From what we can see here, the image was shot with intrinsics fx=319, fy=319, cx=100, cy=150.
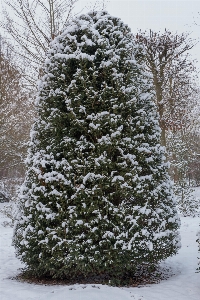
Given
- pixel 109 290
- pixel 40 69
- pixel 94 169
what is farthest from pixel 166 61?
pixel 109 290

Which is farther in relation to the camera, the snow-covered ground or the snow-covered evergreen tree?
the snow-covered evergreen tree

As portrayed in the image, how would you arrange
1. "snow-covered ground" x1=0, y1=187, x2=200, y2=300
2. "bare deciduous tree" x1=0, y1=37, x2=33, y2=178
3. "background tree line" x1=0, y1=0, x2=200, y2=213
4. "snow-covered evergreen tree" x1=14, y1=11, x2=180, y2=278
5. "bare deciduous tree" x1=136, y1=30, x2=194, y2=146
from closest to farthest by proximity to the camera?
"snow-covered ground" x1=0, y1=187, x2=200, y2=300 < "snow-covered evergreen tree" x1=14, y1=11, x2=180, y2=278 < "background tree line" x1=0, y1=0, x2=200, y2=213 < "bare deciduous tree" x1=136, y1=30, x2=194, y2=146 < "bare deciduous tree" x1=0, y1=37, x2=33, y2=178

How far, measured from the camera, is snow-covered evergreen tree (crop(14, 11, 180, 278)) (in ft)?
13.8

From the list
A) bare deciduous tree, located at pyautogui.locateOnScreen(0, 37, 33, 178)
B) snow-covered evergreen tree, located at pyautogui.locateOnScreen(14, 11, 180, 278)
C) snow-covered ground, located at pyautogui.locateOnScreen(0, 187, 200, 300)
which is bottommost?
snow-covered ground, located at pyautogui.locateOnScreen(0, 187, 200, 300)

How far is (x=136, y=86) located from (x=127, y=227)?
2.06 metres

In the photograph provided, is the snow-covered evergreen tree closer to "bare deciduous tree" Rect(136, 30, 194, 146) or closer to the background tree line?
the background tree line

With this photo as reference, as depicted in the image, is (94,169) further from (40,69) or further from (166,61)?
(166,61)

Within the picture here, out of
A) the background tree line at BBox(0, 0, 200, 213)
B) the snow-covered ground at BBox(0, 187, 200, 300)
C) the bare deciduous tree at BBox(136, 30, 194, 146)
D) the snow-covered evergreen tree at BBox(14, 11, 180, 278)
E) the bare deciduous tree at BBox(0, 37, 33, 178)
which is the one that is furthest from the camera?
the bare deciduous tree at BBox(0, 37, 33, 178)

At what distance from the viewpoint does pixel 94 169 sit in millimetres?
4305

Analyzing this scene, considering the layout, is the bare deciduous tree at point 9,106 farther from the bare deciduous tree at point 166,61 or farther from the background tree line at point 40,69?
the bare deciduous tree at point 166,61

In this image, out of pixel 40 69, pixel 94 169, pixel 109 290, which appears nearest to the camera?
pixel 109 290

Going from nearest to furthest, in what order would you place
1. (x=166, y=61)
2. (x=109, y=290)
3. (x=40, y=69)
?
(x=109, y=290) < (x=40, y=69) < (x=166, y=61)

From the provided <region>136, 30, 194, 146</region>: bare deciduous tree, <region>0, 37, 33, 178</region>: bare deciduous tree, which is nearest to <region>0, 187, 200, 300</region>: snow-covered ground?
<region>136, 30, 194, 146</region>: bare deciduous tree

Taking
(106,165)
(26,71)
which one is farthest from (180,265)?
(26,71)
